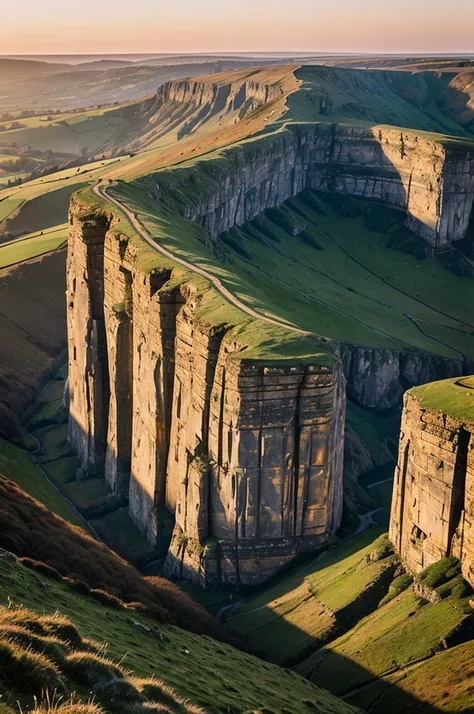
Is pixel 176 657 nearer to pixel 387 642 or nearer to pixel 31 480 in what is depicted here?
pixel 387 642

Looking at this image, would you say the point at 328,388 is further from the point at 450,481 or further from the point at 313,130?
the point at 313,130

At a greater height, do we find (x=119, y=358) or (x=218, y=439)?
(x=218, y=439)

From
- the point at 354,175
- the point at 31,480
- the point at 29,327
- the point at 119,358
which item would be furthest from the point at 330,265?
the point at 31,480

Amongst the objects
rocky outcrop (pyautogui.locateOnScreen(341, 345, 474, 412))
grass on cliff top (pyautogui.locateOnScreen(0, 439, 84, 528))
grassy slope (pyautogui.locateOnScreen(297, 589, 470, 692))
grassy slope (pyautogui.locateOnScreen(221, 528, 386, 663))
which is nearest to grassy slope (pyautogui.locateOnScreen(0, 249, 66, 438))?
grass on cliff top (pyautogui.locateOnScreen(0, 439, 84, 528))

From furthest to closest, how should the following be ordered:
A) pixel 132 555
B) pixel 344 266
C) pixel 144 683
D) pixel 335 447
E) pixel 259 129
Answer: pixel 259 129
pixel 344 266
pixel 132 555
pixel 335 447
pixel 144 683

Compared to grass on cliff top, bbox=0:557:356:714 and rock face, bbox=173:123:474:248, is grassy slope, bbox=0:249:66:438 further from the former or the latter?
grass on cliff top, bbox=0:557:356:714

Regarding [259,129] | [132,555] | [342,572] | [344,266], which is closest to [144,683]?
[342,572]

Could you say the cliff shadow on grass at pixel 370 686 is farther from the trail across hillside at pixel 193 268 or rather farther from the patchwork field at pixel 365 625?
the trail across hillside at pixel 193 268
